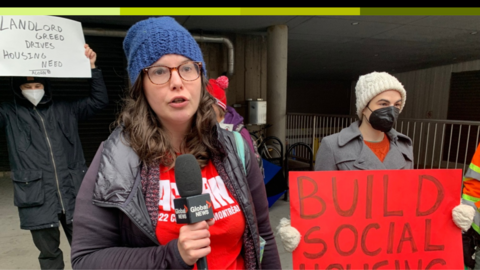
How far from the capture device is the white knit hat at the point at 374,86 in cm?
178

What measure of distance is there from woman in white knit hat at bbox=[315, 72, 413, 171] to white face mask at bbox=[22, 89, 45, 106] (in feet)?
7.57

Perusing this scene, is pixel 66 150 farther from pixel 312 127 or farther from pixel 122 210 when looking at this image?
pixel 312 127

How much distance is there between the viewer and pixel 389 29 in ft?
20.1

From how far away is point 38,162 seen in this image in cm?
227

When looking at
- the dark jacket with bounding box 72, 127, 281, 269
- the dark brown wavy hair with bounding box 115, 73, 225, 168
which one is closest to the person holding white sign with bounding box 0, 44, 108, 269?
the dark brown wavy hair with bounding box 115, 73, 225, 168

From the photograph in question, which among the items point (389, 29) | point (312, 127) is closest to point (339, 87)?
point (312, 127)

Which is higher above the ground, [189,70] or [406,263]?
[189,70]

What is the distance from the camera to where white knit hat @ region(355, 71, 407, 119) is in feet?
5.85

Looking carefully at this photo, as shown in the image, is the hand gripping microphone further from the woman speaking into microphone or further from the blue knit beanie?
the blue knit beanie

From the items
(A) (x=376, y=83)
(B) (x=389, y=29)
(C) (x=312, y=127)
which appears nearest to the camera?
(A) (x=376, y=83)

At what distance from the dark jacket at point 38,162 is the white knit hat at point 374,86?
7.91ft

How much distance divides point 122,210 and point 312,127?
8.16 meters

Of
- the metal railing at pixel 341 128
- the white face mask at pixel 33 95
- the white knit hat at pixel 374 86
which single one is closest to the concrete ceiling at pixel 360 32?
the metal railing at pixel 341 128

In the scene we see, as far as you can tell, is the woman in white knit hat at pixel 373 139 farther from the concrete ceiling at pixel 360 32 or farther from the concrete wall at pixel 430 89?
the concrete wall at pixel 430 89
